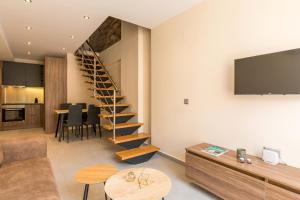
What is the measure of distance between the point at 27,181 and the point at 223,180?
6.67 feet

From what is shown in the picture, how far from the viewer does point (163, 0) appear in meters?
2.67

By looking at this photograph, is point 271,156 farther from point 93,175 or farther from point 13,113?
point 13,113

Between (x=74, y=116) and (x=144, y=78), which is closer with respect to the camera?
(x=144, y=78)

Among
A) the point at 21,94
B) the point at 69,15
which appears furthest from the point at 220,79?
the point at 21,94

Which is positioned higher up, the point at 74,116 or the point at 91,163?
the point at 74,116

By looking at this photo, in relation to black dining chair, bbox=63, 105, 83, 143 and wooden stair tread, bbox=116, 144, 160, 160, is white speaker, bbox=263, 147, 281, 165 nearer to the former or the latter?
wooden stair tread, bbox=116, 144, 160, 160

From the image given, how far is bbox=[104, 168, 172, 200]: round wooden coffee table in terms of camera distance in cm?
144

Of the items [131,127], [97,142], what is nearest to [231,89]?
[131,127]

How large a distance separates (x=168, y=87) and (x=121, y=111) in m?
1.73

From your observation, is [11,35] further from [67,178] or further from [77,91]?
[67,178]

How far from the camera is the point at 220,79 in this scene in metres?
2.51

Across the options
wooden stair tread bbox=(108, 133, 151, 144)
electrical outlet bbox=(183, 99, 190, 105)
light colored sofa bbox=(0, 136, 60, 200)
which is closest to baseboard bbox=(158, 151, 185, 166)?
wooden stair tread bbox=(108, 133, 151, 144)

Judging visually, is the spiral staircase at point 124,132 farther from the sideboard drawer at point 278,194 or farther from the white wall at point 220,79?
the sideboard drawer at point 278,194

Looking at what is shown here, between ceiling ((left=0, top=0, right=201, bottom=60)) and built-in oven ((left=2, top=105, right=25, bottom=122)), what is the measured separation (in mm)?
2736
